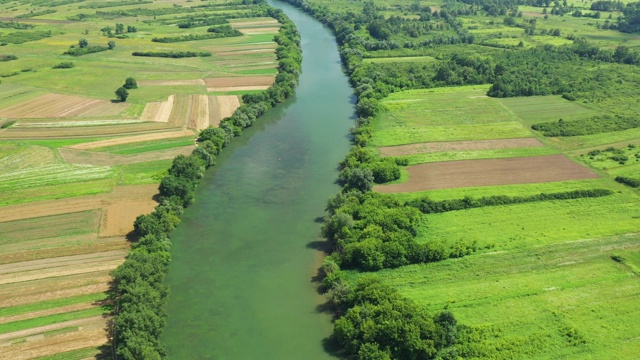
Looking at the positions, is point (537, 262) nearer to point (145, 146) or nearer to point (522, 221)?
point (522, 221)

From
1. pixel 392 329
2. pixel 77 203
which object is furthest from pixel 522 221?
pixel 77 203

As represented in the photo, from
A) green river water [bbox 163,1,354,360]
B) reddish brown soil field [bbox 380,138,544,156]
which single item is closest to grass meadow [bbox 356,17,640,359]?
reddish brown soil field [bbox 380,138,544,156]

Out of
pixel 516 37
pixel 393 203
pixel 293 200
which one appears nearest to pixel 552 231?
pixel 393 203

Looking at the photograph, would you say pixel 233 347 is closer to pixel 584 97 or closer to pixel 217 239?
pixel 217 239

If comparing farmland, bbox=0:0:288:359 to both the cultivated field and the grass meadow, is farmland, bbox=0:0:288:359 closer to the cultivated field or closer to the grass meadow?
the cultivated field

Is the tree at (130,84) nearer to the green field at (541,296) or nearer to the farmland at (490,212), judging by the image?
the farmland at (490,212)
